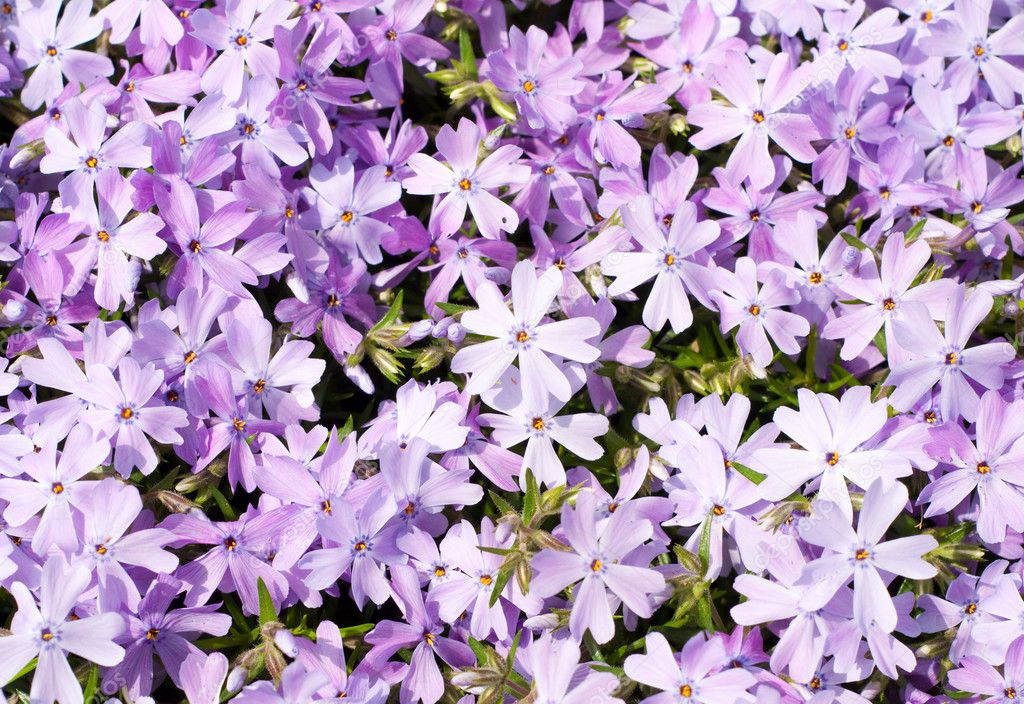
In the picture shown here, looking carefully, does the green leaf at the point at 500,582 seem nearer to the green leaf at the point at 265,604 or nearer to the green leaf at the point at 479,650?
the green leaf at the point at 479,650

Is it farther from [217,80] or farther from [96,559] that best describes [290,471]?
[217,80]

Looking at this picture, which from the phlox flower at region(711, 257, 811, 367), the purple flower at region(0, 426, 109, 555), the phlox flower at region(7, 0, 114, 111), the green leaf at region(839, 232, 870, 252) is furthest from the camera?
the phlox flower at region(7, 0, 114, 111)

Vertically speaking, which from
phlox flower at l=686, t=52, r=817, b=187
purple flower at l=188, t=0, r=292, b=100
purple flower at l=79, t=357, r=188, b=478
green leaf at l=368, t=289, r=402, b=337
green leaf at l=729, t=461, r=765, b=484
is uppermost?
purple flower at l=188, t=0, r=292, b=100

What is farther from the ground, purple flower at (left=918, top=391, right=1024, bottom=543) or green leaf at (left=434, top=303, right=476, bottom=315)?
green leaf at (left=434, top=303, right=476, bottom=315)

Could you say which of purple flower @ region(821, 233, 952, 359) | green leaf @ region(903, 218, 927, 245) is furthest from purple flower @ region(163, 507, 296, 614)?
green leaf @ region(903, 218, 927, 245)

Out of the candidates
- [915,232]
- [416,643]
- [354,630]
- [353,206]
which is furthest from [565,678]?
[915,232]

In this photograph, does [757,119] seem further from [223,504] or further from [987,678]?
[223,504]

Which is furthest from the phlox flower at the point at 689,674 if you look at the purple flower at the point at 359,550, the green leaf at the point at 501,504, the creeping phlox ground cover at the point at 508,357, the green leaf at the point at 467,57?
the green leaf at the point at 467,57

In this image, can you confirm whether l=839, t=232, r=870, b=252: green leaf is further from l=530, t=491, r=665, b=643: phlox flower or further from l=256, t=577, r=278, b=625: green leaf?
l=256, t=577, r=278, b=625: green leaf
